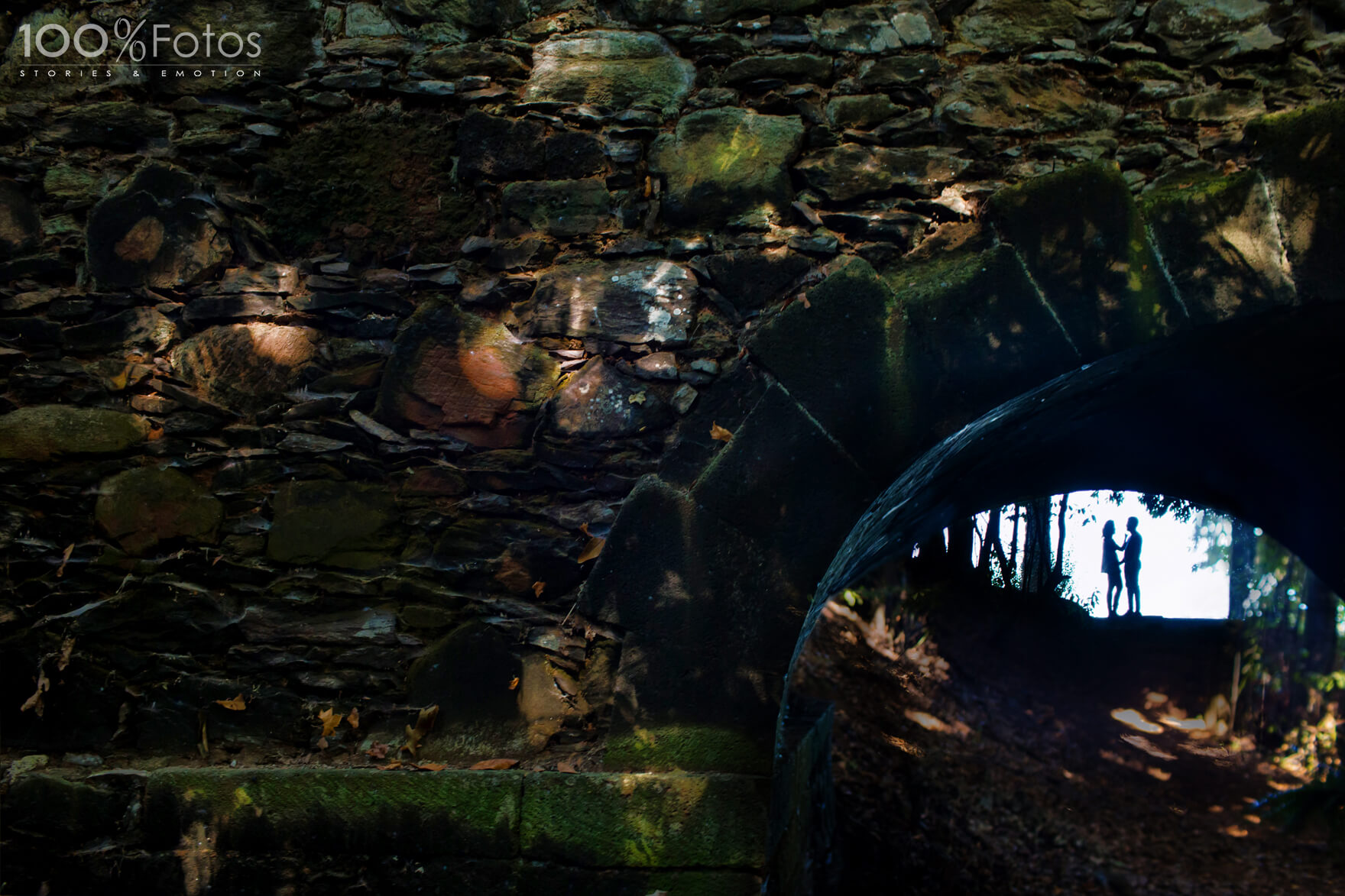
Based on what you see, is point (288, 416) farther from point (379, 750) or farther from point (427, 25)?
point (427, 25)

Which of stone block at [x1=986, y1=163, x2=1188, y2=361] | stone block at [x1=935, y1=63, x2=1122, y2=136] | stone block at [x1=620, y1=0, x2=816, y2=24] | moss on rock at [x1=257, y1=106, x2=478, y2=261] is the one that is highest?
stone block at [x1=620, y1=0, x2=816, y2=24]

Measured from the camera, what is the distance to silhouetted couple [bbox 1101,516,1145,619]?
9672mm

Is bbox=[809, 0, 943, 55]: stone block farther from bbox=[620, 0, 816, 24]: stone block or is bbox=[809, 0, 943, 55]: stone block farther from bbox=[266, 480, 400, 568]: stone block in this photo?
bbox=[266, 480, 400, 568]: stone block

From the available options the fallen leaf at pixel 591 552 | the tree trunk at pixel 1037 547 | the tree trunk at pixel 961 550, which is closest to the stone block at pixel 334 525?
the fallen leaf at pixel 591 552

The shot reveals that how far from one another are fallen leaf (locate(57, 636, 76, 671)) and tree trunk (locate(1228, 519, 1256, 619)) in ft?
33.3

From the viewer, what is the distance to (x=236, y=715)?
2045mm

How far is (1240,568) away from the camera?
8945mm

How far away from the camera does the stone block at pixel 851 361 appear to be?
2.03 metres

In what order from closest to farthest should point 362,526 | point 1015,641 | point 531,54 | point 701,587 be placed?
point 701,587 < point 362,526 < point 531,54 < point 1015,641

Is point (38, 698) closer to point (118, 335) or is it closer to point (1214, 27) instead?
point (118, 335)

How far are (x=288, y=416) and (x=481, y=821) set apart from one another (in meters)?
1.17

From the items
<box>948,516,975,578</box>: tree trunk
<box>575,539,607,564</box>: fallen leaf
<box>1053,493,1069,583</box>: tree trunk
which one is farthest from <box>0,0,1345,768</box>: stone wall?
<box>1053,493,1069,583</box>: tree trunk

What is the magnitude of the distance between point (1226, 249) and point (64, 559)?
10.00 ft

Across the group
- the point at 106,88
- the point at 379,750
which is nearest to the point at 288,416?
the point at 379,750
